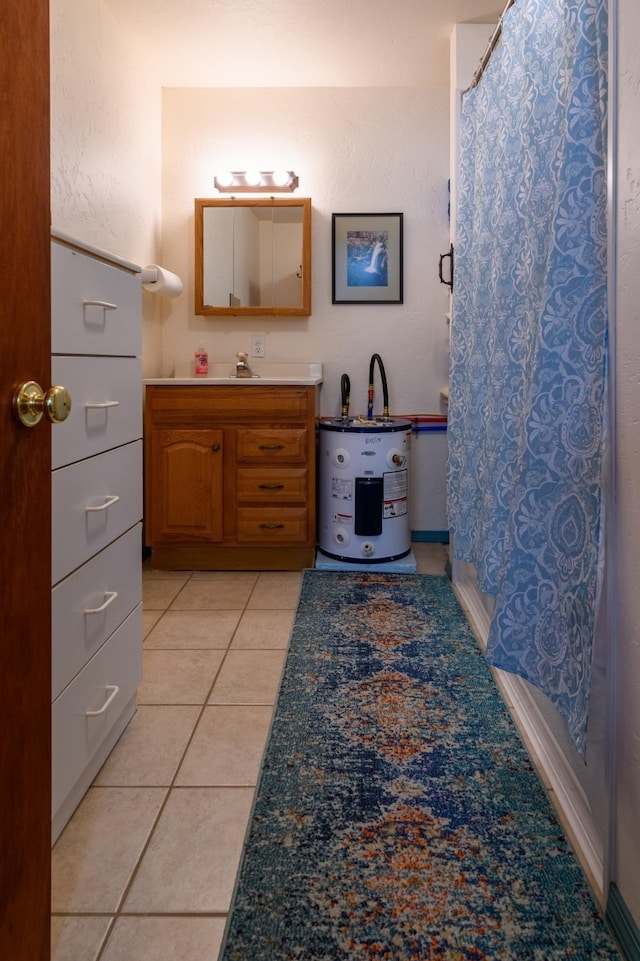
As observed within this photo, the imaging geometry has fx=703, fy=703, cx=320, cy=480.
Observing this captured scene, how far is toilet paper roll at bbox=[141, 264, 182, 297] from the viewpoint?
309cm

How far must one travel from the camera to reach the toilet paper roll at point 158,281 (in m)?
3.09

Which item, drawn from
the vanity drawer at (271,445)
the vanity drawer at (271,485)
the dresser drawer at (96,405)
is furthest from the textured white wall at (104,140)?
the dresser drawer at (96,405)

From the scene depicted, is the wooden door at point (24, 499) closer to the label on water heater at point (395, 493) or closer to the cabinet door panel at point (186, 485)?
the cabinet door panel at point (186, 485)

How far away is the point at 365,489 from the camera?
318 cm

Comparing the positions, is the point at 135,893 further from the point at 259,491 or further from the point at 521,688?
the point at 259,491

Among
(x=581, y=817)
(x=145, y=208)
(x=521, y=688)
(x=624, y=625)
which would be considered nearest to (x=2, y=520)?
(x=624, y=625)

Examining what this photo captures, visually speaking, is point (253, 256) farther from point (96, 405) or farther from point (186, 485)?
point (96, 405)

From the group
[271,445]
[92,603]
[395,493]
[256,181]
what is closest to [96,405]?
[92,603]

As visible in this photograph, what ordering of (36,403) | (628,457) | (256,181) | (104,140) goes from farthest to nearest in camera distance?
1. (256,181)
2. (104,140)
3. (628,457)
4. (36,403)

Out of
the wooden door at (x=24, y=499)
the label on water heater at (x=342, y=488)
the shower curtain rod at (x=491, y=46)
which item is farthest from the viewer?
the label on water heater at (x=342, y=488)

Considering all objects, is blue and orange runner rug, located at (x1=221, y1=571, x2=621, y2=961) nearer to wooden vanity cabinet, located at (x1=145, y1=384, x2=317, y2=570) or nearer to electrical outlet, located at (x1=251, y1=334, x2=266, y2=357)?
wooden vanity cabinet, located at (x1=145, y1=384, x2=317, y2=570)

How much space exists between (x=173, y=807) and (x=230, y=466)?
187 cm

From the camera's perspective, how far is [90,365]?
55.6 inches

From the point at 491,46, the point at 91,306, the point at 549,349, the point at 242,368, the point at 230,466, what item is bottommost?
the point at 230,466
